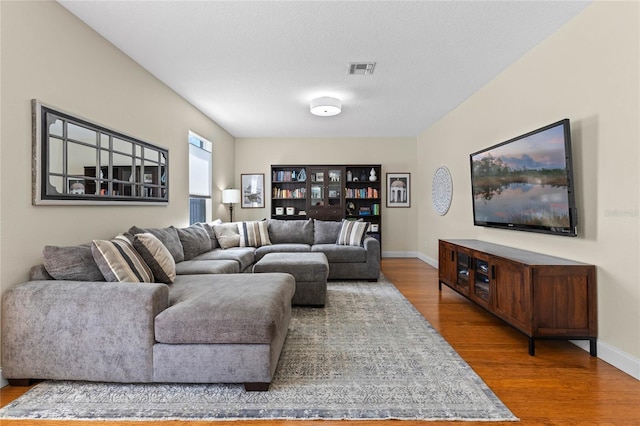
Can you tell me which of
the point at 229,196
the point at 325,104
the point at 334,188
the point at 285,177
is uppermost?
the point at 325,104

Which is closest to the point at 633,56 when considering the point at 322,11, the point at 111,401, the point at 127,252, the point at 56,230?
the point at 322,11

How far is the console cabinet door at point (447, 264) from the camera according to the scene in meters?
3.85

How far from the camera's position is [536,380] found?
2090 mm

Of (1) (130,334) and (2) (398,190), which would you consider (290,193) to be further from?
(1) (130,334)

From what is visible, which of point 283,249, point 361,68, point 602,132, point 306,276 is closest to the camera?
point 602,132

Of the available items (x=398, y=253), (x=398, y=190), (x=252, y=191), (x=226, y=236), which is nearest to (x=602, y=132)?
(x=226, y=236)

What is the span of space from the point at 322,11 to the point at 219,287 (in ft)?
7.46

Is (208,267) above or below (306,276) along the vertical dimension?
above

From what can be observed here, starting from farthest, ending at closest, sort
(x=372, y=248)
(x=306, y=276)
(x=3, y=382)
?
(x=372, y=248)
(x=306, y=276)
(x=3, y=382)

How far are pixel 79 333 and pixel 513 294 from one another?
3.10 m

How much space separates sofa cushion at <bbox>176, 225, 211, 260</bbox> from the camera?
4.00 metres

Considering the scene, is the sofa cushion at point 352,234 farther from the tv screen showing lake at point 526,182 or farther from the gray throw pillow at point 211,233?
the gray throw pillow at point 211,233

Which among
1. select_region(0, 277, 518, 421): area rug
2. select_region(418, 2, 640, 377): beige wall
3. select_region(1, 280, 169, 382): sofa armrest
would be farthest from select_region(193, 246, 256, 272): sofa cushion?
select_region(418, 2, 640, 377): beige wall

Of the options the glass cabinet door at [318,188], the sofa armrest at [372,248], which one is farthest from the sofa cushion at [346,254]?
the glass cabinet door at [318,188]
